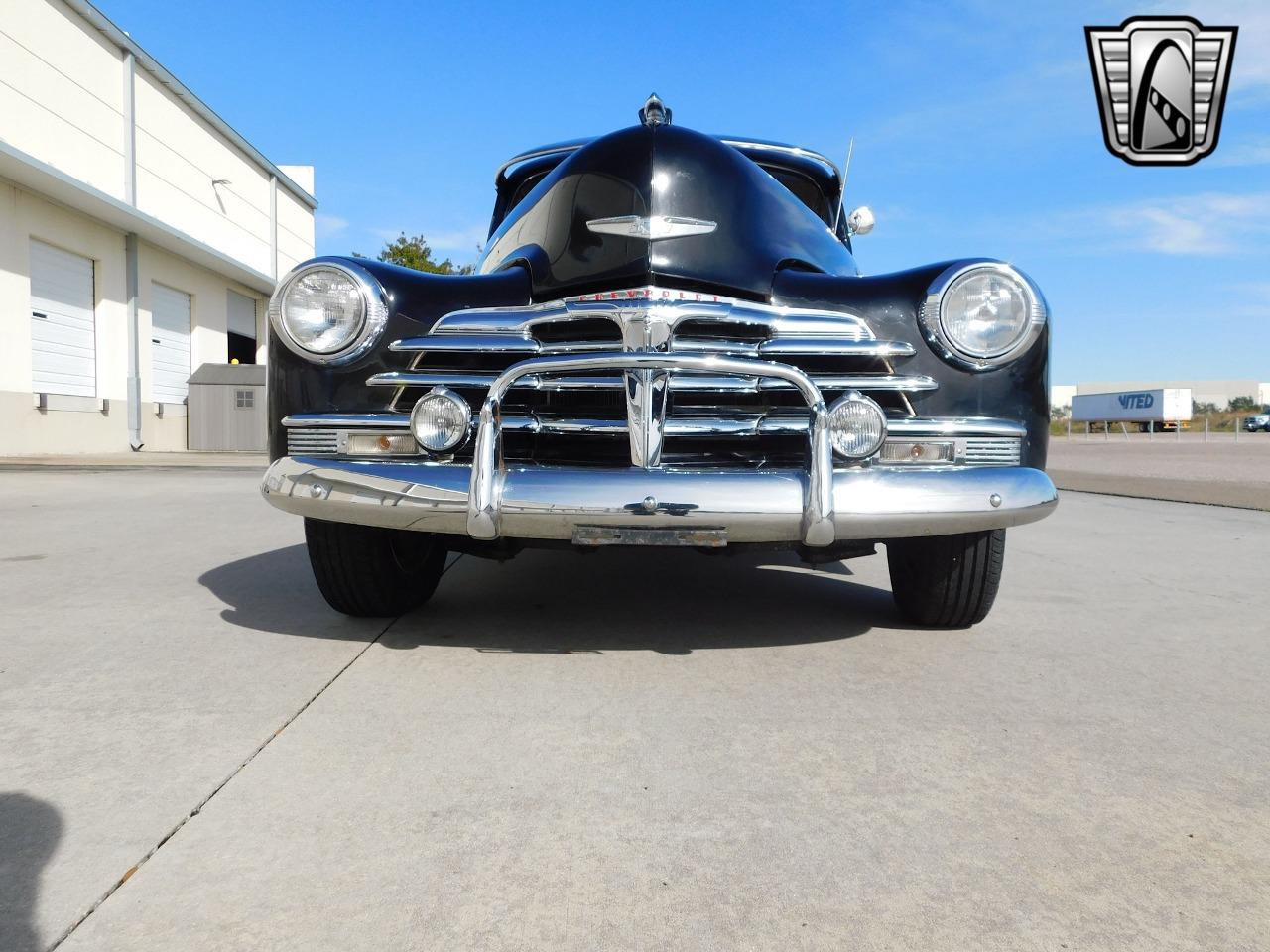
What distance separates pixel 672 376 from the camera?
97.1 inches

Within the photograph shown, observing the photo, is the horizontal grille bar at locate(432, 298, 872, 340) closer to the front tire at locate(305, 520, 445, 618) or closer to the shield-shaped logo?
the front tire at locate(305, 520, 445, 618)

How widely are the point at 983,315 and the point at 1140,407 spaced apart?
5618 centimetres

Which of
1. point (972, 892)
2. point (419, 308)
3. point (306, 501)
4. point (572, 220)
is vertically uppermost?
point (572, 220)

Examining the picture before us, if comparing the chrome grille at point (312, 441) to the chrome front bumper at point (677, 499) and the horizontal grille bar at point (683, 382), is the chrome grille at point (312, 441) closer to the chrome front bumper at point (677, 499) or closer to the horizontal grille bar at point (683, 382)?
the chrome front bumper at point (677, 499)

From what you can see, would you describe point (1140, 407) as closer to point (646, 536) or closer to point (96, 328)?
point (96, 328)

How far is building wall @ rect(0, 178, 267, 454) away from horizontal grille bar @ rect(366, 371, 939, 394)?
1300 cm

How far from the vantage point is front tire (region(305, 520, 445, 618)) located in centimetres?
277

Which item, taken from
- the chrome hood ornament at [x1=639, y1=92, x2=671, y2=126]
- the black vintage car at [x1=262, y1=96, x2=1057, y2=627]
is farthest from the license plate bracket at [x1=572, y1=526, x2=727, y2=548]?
the chrome hood ornament at [x1=639, y1=92, x2=671, y2=126]

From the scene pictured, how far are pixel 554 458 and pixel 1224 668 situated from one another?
2073 mm

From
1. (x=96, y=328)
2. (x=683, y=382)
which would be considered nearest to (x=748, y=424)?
(x=683, y=382)

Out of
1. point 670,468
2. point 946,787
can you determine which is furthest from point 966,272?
point 946,787

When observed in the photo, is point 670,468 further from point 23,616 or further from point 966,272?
point 23,616

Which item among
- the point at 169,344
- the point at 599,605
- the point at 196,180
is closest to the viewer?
the point at 599,605

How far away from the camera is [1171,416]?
162 ft
